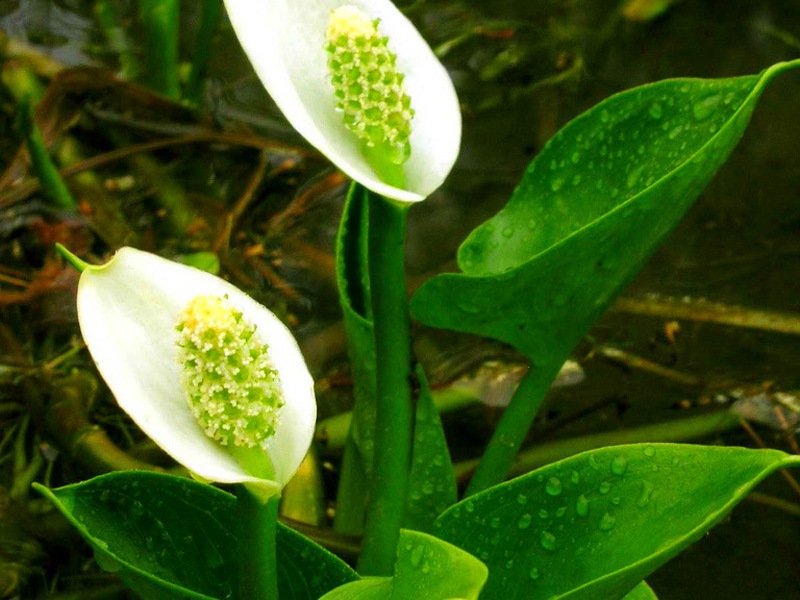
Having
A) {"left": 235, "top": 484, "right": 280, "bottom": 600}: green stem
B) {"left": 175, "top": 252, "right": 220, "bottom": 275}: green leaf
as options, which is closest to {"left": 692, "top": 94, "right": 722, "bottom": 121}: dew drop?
{"left": 235, "top": 484, "right": 280, "bottom": 600}: green stem

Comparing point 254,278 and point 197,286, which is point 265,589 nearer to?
point 197,286

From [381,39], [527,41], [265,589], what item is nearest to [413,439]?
[265,589]

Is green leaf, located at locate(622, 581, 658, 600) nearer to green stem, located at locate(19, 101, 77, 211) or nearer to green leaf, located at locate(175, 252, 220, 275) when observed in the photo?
green leaf, located at locate(175, 252, 220, 275)

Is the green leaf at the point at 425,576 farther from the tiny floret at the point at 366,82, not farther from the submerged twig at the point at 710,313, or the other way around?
the submerged twig at the point at 710,313

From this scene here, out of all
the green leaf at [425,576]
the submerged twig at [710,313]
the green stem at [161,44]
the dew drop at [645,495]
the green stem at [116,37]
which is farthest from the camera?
the green stem at [116,37]

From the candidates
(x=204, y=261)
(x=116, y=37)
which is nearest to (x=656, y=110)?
(x=204, y=261)

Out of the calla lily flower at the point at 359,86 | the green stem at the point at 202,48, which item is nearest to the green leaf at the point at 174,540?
the calla lily flower at the point at 359,86

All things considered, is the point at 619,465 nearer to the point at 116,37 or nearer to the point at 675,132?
the point at 675,132
